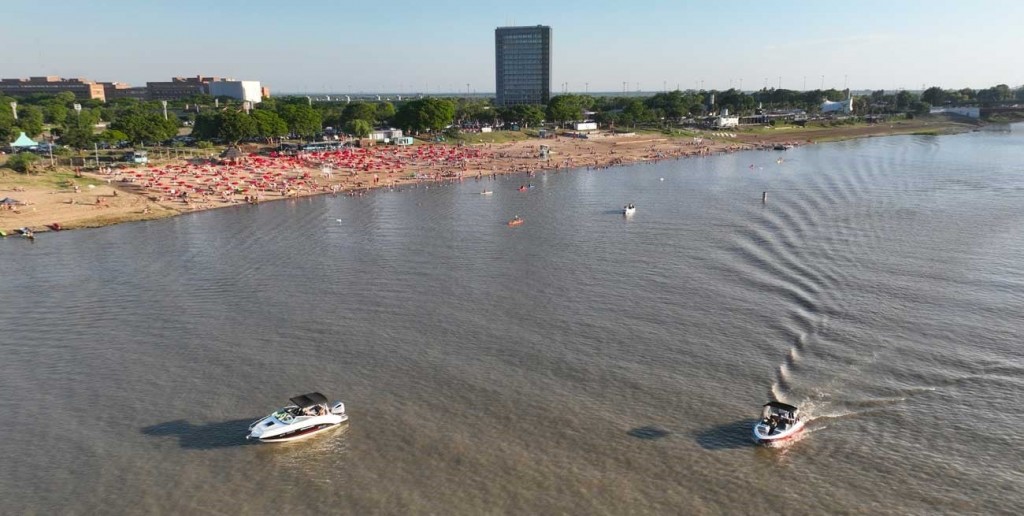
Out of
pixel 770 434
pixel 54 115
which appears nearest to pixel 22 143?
pixel 54 115

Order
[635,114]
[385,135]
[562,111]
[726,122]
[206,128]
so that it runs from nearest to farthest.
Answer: [206,128] → [385,135] → [562,111] → [635,114] → [726,122]

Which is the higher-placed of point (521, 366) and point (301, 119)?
point (301, 119)

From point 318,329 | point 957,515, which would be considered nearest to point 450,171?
point 318,329

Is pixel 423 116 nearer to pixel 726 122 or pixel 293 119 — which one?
pixel 293 119

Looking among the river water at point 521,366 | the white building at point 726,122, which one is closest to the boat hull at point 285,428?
the river water at point 521,366

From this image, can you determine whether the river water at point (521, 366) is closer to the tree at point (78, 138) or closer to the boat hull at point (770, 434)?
the boat hull at point (770, 434)

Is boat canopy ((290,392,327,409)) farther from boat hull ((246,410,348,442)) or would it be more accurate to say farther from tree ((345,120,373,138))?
tree ((345,120,373,138))
